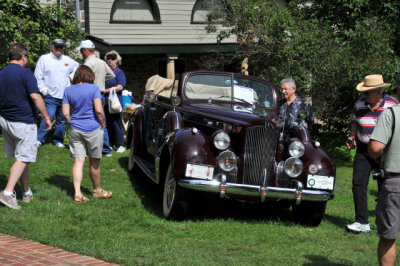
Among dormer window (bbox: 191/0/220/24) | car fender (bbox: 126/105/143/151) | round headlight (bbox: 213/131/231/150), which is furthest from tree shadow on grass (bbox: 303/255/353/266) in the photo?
dormer window (bbox: 191/0/220/24)

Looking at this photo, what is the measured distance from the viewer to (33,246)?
5.59 meters

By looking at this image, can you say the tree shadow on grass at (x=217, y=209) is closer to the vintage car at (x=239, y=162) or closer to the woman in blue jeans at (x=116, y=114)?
the vintage car at (x=239, y=162)

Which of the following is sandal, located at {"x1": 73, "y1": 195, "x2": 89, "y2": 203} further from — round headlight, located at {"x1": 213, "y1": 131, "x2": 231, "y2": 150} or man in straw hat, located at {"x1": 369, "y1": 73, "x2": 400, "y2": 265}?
man in straw hat, located at {"x1": 369, "y1": 73, "x2": 400, "y2": 265}

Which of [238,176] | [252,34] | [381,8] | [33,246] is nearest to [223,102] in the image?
[238,176]

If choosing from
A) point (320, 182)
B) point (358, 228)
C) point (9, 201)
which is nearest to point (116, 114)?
point (9, 201)

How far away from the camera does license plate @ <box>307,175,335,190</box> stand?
6.85 metres

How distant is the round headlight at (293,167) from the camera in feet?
22.4

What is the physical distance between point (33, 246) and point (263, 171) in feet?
8.93

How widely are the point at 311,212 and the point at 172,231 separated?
5.86ft

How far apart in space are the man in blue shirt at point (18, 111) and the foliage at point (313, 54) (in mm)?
7320

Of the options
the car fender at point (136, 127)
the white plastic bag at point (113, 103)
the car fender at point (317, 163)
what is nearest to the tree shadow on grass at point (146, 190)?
the car fender at point (136, 127)

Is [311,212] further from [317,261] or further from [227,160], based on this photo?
[317,261]

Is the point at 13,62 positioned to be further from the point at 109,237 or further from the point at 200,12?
the point at 200,12

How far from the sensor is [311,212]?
23.4 feet
